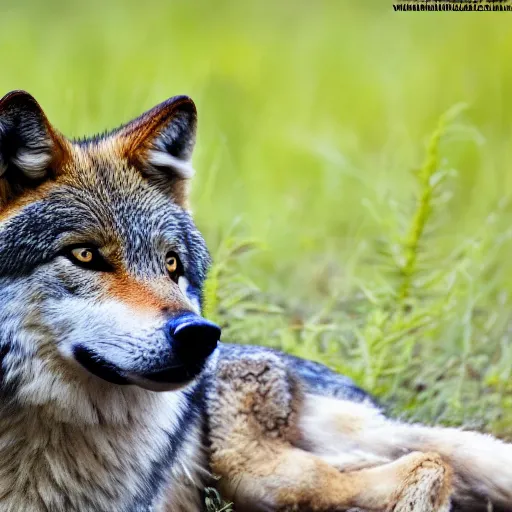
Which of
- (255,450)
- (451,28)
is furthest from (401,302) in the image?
(451,28)

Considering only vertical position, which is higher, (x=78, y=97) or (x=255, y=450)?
(x=78, y=97)

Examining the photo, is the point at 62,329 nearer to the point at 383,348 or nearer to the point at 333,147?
the point at 383,348

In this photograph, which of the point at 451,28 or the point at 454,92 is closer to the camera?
the point at 454,92

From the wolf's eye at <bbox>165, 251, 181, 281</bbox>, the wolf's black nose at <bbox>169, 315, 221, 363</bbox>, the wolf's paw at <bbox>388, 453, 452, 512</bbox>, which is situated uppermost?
the wolf's eye at <bbox>165, 251, 181, 281</bbox>

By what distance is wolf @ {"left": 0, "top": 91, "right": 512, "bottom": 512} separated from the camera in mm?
3904

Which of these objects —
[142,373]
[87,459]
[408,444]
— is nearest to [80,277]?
[142,373]

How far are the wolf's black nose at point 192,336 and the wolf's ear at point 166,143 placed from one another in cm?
107

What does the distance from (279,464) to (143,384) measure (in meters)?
1.32

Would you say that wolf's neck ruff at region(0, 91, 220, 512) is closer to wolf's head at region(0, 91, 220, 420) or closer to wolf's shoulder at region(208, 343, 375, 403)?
wolf's head at region(0, 91, 220, 420)

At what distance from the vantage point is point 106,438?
4309 millimetres

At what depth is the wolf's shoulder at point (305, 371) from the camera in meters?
5.35

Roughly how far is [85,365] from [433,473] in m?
1.93

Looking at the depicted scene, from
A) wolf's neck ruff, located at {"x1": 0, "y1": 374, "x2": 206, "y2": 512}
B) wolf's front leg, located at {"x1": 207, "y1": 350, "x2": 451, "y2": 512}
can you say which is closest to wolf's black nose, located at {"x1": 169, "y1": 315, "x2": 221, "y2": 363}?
wolf's neck ruff, located at {"x1": 0, "y1": 374, "x2": 206, "y2": 512}

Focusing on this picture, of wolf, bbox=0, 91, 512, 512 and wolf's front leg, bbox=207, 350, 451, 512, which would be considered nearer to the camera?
wolf, bbox=0, 91, 512, 512
